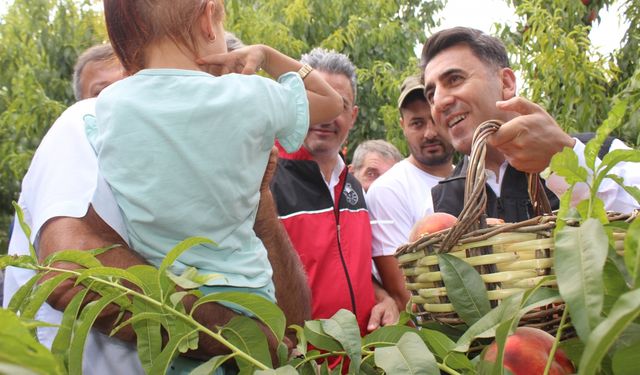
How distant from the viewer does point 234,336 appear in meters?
1.07

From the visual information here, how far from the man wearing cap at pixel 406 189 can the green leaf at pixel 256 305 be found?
2.18 m

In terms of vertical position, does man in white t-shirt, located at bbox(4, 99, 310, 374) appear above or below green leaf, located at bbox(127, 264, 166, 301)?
below

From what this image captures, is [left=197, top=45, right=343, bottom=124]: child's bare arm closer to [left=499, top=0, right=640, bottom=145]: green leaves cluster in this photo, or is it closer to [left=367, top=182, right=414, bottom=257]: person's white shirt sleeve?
[left=367, top=182, right=414, bottom=257]: person's white shirt sleeve

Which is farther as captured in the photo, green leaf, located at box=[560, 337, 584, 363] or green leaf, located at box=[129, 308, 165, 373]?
green leaf, located at box=[129, 308, 165, 373]

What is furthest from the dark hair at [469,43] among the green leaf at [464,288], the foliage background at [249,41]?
the foliage background at [249,41]

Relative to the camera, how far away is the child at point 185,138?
5.23 feet

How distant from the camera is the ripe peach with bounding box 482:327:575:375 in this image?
941 mm

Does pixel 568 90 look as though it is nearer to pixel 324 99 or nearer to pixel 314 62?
pixel 314 62

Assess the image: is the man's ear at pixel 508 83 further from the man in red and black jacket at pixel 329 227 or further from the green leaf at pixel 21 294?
the green leaf at pixel 21 294

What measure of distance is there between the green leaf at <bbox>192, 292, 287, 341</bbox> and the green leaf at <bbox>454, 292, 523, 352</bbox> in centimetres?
26

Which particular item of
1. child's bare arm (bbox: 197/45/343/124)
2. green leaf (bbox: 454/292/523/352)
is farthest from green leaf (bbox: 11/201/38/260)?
child's bare arm (bbox: 197/45/343/124)

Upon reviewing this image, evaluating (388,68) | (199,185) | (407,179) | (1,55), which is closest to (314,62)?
(407,179)

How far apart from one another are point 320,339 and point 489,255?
0.35 m

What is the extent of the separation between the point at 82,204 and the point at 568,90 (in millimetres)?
3912
